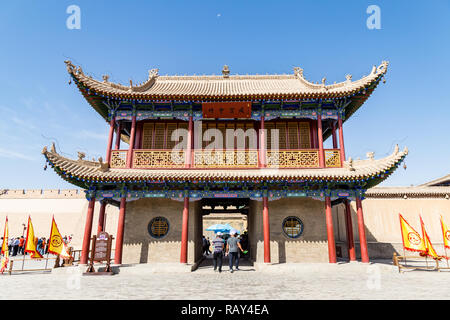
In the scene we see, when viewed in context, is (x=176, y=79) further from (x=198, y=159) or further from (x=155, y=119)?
(x=198, y=159)

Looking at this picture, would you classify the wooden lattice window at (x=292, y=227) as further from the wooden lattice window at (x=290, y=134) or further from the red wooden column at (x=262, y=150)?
the wooden lattice window at (x=290, y=134)

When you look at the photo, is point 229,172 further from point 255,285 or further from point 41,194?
point 41,194

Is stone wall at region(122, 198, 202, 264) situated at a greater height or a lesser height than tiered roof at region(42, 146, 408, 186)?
lesser

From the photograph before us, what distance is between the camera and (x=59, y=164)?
383 inches

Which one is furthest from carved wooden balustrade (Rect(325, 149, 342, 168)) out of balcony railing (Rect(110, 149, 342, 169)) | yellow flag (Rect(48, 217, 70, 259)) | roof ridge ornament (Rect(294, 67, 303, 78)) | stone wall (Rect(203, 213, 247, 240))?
stone wall (Rect(203, 213, 247, 240))

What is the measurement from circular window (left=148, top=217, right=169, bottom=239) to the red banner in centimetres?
520

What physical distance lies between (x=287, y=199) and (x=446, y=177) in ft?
84.0

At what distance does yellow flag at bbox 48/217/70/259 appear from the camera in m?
9.50

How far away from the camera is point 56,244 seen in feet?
31.9

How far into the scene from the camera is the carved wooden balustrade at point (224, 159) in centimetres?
1130

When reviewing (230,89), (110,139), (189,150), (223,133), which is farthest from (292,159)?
(110,139)

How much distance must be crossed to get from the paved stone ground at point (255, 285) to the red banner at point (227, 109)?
22.0 feet

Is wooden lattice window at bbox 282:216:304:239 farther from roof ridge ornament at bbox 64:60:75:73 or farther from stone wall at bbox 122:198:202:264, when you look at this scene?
roof ridge ornament at bbox 64:60:75:73

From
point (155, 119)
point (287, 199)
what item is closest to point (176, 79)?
point (155, 119)
